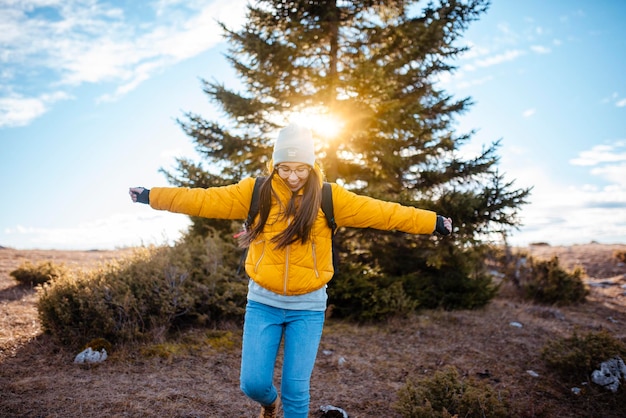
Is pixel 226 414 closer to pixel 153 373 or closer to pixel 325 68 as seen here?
pixel 153 373

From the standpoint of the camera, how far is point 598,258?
62.5ft

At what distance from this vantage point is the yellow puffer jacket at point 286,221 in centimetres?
322

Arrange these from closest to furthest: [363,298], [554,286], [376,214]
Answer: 1. [376,214]
2. [363,298]
3. [554,286]

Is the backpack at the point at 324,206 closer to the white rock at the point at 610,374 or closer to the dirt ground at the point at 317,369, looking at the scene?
the dirt ground at the point at 317,369

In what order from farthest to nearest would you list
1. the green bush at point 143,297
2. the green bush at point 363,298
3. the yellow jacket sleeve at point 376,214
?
the green bush at point 363,298, the green bush at point 143,297, the yellow jacket sleeve at point 376,214

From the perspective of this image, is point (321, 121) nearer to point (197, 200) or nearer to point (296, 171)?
point (296, 171)

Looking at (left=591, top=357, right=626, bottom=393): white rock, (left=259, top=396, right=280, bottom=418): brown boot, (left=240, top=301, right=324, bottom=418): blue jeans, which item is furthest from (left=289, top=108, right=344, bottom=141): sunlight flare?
(left=259, top=396, right=280, bottom=418): brown boot

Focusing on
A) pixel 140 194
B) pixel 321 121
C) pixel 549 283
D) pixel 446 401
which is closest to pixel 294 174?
pixel 140 194

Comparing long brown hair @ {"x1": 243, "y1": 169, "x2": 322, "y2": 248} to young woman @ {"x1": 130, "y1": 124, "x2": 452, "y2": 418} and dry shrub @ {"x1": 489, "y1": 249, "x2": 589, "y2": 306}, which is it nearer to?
young woman @ {"x1": 130, "y1": 124, "x2": 452, "y2": 418}

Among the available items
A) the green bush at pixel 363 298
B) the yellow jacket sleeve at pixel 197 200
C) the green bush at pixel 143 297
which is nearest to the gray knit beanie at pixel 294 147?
the yellow jacket sleeve at pixel 197 200

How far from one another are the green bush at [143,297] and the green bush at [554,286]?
9.33 m

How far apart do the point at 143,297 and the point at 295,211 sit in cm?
452

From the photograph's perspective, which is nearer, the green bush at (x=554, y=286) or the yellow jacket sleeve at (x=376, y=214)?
the yellow jacket sleeve at (x=376, y=214)

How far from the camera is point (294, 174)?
3396 mm
